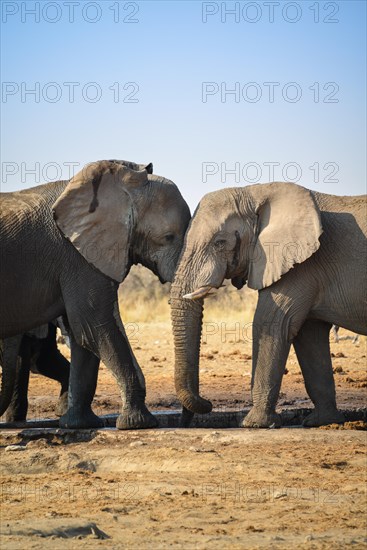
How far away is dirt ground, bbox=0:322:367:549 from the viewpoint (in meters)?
7.42

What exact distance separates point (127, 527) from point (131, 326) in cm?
1580

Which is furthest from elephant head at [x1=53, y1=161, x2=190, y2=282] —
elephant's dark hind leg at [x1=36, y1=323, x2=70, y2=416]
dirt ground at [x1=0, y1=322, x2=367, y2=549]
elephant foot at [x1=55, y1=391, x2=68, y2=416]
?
elephant foot at [x1=55, y1=391, x2=68, y2=416]

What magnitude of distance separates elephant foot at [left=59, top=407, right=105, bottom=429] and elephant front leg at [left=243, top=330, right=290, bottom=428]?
149 cm

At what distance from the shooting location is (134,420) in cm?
1134

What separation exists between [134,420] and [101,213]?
1.90 m

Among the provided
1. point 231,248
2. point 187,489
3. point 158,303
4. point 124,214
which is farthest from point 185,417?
point 158,303

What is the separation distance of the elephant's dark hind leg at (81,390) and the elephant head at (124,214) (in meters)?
0.92

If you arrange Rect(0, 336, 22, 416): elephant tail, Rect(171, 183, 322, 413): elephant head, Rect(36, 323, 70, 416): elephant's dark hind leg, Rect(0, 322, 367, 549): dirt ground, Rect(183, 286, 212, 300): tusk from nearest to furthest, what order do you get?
Rect(0, 322, 367, 549): dirt ground
Rect(183, 286, 212, 300): tusk
Rect(171, 183, 322, 413): elephant head
Rect(0, 336, 22, 416): elephant tail
Rect(36, 323, 70, 416): elephant's dark hind leg

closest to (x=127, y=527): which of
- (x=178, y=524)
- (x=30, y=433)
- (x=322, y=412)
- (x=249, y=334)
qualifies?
(x=178, y=524)

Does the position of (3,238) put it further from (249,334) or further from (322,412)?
(249,334)

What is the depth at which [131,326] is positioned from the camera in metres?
23.5

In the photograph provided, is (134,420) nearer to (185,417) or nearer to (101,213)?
(185,417)

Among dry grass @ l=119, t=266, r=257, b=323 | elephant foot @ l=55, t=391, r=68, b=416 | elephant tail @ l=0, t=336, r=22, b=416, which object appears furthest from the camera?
dry grass @ l=119, t=266, r=257, b=323

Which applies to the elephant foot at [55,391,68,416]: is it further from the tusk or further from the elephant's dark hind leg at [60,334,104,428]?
the tusk
